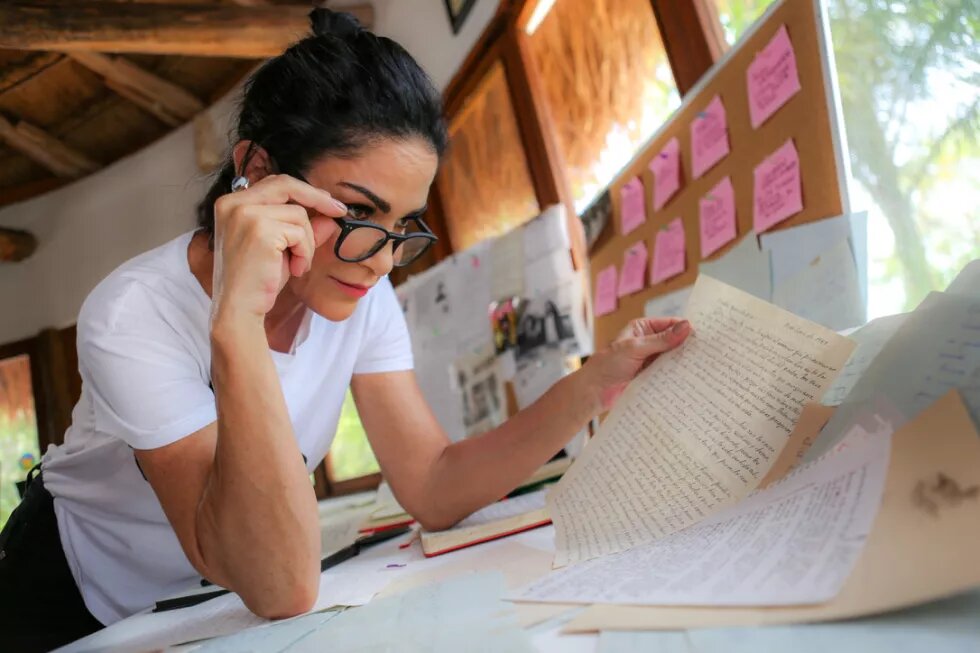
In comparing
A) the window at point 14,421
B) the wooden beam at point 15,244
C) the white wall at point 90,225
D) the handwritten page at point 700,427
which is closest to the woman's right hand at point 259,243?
the handwritten page at point 700,427

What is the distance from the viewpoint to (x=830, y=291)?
2.55ft

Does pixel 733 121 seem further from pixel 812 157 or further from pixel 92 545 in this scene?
pixel 92 545

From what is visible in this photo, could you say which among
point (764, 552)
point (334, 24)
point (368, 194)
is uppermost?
point (334, 24)

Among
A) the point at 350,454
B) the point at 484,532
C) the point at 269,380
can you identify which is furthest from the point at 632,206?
the point at 350,454

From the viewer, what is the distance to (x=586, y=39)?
1.54 metres

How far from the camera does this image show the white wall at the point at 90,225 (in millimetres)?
4016

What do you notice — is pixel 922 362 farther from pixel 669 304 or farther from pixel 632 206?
pixel 632 206

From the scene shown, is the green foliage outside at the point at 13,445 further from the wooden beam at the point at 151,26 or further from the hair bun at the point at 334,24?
the hair bun at the point at 334,24

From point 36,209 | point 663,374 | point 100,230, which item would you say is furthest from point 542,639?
point 36,209

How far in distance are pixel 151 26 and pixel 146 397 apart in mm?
2448

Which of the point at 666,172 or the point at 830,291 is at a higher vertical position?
the point at 666,172

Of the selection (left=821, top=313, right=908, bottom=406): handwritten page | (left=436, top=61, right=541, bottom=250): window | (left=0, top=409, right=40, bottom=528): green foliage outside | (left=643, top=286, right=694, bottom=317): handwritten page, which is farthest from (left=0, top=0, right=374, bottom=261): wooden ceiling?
(left=821, top=313, right=908, bottom=406): handwritten page

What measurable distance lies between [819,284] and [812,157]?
0.15 m

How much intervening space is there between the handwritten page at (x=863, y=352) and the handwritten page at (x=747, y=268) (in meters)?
0.26
